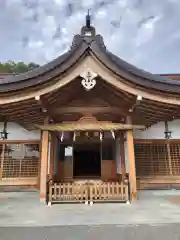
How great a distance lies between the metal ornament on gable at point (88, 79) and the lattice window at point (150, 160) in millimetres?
3874

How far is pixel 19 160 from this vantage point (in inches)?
324

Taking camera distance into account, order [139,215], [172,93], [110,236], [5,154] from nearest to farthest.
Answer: [110,236], [139,215], [172,93], [5,154]

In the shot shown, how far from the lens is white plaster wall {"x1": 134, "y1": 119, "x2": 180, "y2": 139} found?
335 inches

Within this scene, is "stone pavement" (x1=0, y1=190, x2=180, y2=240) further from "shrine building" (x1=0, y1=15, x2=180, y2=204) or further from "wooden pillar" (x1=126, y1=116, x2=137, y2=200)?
"wooden pillar" (x1=126, y1=116, x2=137, y2=200)

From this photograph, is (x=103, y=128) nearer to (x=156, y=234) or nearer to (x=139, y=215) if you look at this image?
(x=139, y=215)

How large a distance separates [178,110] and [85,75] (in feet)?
10.3

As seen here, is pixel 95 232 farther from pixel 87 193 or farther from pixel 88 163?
pixel 88 163

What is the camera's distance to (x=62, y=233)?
11.3ft

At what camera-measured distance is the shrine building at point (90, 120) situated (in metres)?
5.69

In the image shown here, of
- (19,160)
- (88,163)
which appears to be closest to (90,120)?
(19,160)

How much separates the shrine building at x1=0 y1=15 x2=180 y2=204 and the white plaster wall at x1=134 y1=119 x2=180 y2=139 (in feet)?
0.10

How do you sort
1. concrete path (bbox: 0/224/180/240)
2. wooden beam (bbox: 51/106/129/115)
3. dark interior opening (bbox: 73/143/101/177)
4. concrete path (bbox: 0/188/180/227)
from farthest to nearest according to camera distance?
1. dark interior opening (bbox: 73/143/101/177)
2. wooden beam (bbox: 51/106/129/115)
3. concrete path (bbox: 0/188/180/227)
4. concrete path (bbox: 0/224/180/240)

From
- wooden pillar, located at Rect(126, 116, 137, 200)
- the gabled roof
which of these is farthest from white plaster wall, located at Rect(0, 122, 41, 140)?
wooden pillar, located at Rect(126, 116, 137, 200)

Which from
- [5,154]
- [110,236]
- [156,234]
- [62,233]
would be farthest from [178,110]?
[5,154]
